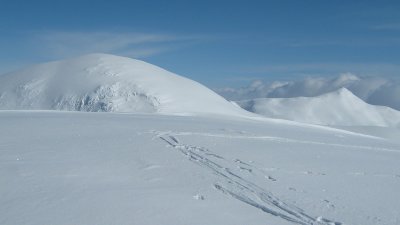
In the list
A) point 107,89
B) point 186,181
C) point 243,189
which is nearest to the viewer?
point 243,189

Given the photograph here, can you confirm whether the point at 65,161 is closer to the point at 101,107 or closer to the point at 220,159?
the point at 220,159

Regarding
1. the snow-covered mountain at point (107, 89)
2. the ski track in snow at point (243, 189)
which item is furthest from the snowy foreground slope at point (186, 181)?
the snow-covered mountain at point (107, 89)

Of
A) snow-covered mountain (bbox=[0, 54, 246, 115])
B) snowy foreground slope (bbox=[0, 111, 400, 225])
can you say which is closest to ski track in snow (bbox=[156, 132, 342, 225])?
snowy foreground slope (bbox=[0, 111, 400, 225])

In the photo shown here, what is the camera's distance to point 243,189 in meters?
8.01

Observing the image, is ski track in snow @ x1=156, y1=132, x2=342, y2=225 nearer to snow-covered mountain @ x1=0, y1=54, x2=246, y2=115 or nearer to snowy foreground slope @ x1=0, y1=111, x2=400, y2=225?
snowy foreground slope @ x1=0, y1=111, x2=400, y2=225

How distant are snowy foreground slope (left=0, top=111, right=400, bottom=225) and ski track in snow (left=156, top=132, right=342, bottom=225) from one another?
19 mm


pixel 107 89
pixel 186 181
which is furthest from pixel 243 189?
pixel 107 89

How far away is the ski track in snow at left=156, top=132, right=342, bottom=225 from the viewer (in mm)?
6527

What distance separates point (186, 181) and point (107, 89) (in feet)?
Result: 119

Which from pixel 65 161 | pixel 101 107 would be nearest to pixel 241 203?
pixel 65 161

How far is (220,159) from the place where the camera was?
10820mm

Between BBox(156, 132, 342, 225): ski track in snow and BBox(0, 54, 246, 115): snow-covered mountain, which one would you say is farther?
BBox(0, 54, 246, 115): snow-covered mountain

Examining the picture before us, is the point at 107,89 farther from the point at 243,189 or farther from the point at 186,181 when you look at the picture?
the point at 243,189

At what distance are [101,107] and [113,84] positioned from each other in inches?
158
